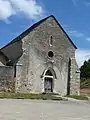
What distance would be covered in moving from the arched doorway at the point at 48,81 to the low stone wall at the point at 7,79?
16.9 feet

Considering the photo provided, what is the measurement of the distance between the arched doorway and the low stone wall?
514cm

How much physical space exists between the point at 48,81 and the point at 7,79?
625 cm

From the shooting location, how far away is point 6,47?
4419 centimetres

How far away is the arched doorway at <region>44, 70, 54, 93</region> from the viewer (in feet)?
137

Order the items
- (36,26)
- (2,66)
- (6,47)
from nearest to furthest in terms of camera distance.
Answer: (2,66) → (36,26) → (6,47)

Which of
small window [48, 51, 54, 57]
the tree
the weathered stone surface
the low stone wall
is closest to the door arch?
the weathered stone surface

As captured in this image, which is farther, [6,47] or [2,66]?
[6,47]

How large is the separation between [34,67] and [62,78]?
4715 millimetres

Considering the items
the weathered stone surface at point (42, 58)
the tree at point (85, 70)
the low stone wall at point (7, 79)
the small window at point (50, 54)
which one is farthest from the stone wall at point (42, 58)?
the tree at point (85, 70)

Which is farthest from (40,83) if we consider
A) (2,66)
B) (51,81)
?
(2,66)

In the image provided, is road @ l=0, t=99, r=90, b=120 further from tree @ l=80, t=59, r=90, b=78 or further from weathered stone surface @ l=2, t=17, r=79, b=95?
tree @ l=80, t=59, r=90, b=78

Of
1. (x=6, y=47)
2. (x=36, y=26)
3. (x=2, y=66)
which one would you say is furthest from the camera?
(x=6, y=47)

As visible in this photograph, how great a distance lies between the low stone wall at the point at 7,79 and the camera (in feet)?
125

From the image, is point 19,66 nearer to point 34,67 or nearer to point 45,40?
point 34,67
